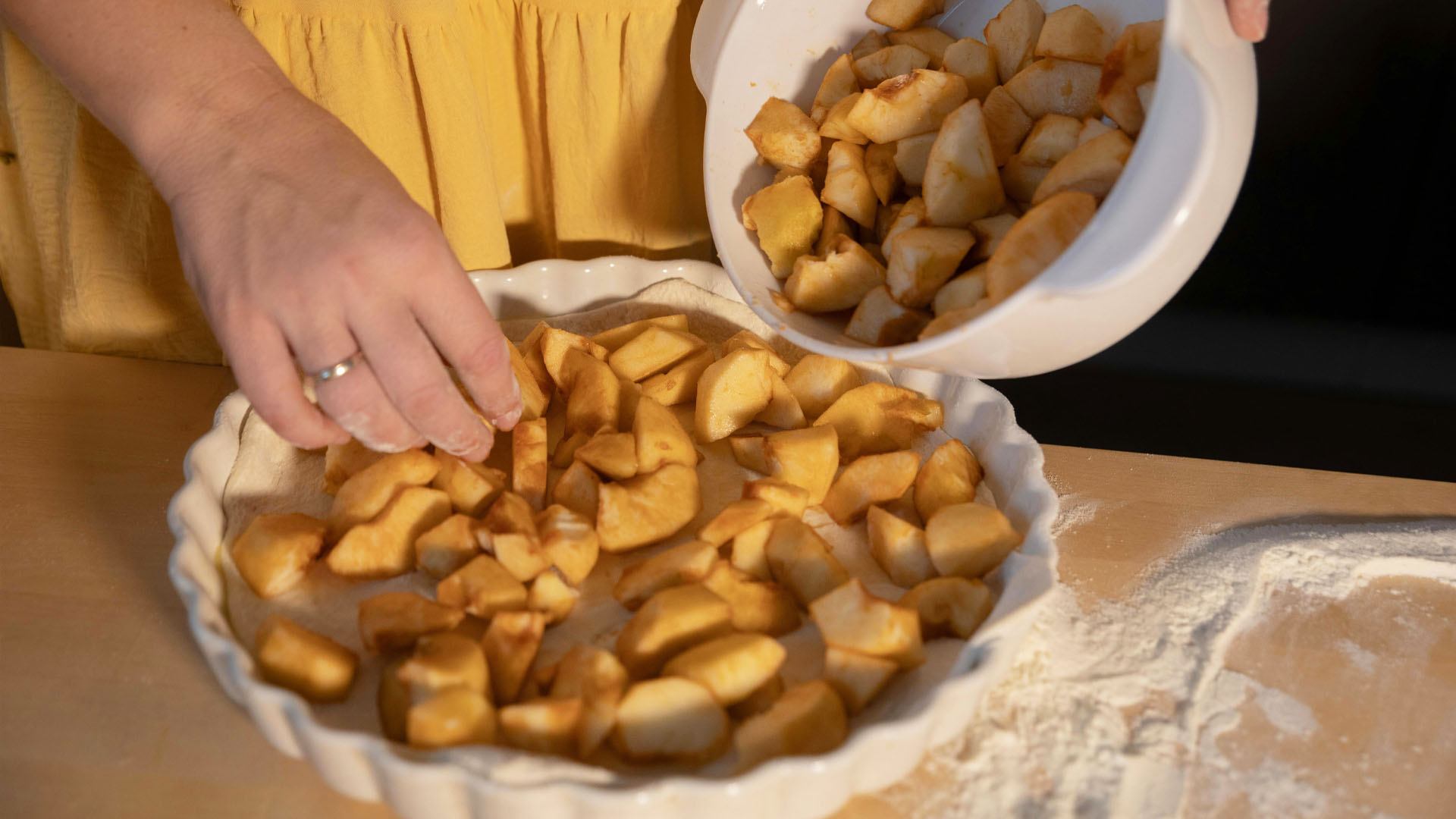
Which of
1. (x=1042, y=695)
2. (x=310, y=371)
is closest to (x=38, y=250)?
(x=310, y=371)

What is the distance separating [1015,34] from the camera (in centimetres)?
84

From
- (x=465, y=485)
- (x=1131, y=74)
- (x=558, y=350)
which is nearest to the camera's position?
(x=1131, y=74)

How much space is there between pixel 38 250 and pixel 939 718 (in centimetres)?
108

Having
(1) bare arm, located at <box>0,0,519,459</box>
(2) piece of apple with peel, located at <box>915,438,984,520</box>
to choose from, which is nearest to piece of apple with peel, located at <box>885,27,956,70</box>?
(2) piece of apple with peel, located at <box>915,438,984,520</box>

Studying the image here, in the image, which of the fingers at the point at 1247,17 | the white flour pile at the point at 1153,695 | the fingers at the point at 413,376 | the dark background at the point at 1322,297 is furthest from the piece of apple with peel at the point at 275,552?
the dark background at the point at 1322,297

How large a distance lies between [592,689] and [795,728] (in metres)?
0.13

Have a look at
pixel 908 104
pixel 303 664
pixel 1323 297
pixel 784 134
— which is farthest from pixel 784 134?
pixel 1323 297

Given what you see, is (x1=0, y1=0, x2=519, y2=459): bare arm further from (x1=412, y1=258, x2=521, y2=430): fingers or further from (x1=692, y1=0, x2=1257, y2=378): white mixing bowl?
(x1=692, y1=0, x2=1257, y2=378): white mixing bowl

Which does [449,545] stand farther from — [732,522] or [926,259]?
[926,259]

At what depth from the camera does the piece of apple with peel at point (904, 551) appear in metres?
0.80

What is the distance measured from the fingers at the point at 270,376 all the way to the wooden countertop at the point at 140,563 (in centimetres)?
20

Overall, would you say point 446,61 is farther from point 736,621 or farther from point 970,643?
point 970,643

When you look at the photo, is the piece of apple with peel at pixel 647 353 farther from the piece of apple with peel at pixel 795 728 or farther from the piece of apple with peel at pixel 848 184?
the piece of apple with peel at pixel 795 728

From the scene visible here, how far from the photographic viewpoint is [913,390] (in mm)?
1003
